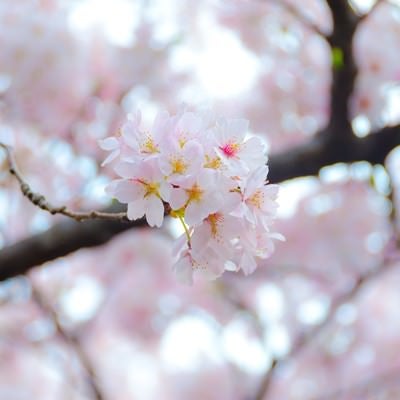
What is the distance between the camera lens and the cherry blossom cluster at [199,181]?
740 millimetres

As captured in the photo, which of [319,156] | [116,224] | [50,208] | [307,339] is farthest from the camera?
[307,339]

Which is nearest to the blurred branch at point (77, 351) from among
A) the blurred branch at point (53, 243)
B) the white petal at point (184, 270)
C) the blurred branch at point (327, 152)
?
the blurred branch at point (53, 243)

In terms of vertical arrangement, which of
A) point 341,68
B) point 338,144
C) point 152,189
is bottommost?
point 338,144

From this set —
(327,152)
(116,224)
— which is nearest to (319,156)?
(327,152)

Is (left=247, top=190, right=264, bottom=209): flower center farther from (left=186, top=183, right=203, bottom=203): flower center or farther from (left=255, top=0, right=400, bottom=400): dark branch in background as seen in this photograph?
(left=255, top=0, right=400, bottom=400): dark branch in background

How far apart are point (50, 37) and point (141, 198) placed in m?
1.70

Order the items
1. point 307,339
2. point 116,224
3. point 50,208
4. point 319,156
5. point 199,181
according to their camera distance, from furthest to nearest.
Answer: point 307,339 < point 319,156 < point 116,224 < point 50,208 < point 199,181

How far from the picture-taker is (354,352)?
350cm

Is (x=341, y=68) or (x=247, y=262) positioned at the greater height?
(x=247, y=262)

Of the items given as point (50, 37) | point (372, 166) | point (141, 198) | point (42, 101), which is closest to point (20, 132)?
point (42, 101)

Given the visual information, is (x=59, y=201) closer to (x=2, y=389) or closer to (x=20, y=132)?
(x=20, y=132)

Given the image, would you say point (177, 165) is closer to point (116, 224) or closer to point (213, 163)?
point (213, 163)

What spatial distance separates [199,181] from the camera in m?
0.73

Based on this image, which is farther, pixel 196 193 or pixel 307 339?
pixel 307 339
